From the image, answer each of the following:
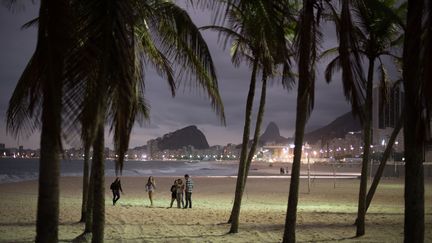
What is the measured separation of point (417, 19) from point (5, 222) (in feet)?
44.3

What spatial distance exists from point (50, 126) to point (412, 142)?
3.65 metres

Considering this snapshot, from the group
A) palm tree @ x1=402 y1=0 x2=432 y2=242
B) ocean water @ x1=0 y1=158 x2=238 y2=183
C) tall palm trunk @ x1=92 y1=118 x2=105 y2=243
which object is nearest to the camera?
palm tree @ x1=402 y1=0 x2=432 y2=242

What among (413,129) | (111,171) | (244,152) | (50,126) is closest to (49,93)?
(50,126)

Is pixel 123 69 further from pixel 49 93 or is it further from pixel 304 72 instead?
pixel 304 72

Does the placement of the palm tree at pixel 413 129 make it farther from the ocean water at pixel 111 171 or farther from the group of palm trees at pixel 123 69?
the ocean water at pixel 111 171

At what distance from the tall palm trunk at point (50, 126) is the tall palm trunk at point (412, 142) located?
349 centimetres

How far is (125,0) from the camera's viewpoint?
4168 mm

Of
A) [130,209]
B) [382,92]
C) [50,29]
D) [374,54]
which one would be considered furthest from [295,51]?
[130,209]

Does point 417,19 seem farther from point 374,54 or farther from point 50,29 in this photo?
point 374,54

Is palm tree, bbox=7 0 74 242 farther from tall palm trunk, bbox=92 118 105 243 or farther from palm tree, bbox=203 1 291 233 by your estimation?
tall palm trunk, bbox=92 118 105 243

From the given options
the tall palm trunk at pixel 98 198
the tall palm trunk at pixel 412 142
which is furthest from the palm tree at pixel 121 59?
the tall palm trunk at pixel 412 142

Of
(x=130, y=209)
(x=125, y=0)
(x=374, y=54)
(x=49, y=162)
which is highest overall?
(x=374, y=54)

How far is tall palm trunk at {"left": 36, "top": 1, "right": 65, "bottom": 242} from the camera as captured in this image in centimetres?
379

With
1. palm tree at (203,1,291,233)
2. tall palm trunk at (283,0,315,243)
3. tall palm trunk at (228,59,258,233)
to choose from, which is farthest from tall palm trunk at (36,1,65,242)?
tall palm trunk at (228,59,258,233)
